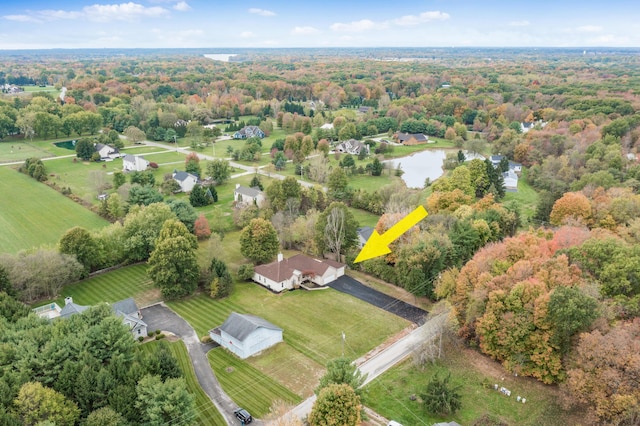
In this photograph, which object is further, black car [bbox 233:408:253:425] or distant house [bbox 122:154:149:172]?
distant house [bbox 122:154:149:172]

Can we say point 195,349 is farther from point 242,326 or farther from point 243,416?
point 243,416

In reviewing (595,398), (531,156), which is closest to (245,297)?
(595,398)

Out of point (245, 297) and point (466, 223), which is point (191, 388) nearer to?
point (245, 297)

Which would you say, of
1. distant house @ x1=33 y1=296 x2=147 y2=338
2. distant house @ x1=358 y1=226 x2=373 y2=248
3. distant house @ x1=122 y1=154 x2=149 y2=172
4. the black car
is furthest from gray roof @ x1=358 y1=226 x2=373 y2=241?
distant house @ x1=122 y1=154 x2=149 y2=172

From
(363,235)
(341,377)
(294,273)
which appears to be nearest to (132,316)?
(294,273)

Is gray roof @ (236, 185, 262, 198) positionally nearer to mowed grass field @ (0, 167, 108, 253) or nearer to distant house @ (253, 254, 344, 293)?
mowed grass field @ (0, 167, 108, 253)
